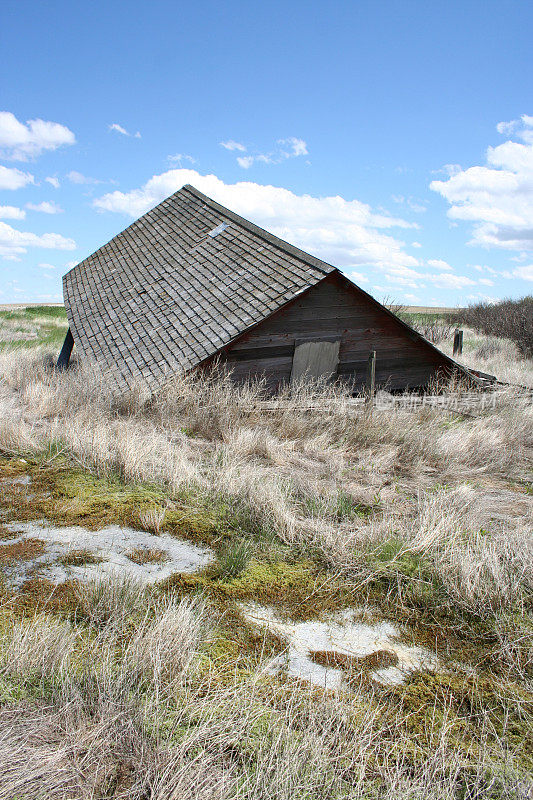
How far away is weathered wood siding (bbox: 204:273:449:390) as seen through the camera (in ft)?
36.2

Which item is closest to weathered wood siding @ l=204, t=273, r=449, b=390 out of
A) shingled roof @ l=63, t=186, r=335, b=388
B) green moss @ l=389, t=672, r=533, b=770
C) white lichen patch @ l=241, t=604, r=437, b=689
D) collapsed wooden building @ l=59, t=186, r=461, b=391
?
collapsed wooden building @ l=59, t=186, r=461, b=391

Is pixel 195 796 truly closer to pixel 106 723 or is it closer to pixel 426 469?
pixel 106 723

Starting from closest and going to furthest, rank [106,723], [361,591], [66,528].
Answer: [106,723]
[361,591]
[66,528]

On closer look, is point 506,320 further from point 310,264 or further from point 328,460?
point 328,460

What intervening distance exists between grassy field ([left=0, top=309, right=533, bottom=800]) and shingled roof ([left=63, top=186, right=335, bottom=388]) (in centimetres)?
353

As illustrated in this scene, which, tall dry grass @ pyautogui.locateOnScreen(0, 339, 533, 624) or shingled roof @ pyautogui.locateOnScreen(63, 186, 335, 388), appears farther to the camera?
shingled roof @ pyautogui.locateOnScreen(63, 186, 335, 388)

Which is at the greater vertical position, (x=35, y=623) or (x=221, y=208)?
(x=221, y=208)

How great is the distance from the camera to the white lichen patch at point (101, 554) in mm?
4016

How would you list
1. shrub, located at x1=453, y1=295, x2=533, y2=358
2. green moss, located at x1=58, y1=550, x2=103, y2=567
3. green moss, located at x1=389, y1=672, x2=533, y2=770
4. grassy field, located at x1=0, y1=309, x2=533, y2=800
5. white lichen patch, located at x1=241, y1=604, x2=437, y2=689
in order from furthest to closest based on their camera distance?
shrub, located at x1=453, y1=295, x2=533, y2=358 → green moss, located at x1=58, y1=550, x2=103, y2=567 → white lichen patch, located at x1=241, y1=604, x2=437, y2=689 → green moss, located at x1=389, y1=672, x2=533, y2=770 → grassy field, located at x1=0, y1=309, x2=533, y2=800

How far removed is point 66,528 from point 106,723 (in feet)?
8.83

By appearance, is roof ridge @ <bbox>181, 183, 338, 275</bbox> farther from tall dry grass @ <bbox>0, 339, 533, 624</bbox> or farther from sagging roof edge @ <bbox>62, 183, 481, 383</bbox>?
tall dry grass @ <bbox>0, 339, 533, 624</bbox>

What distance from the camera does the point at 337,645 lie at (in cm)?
341

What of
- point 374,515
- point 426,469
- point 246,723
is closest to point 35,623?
point 246,723

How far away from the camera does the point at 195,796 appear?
2.19m
